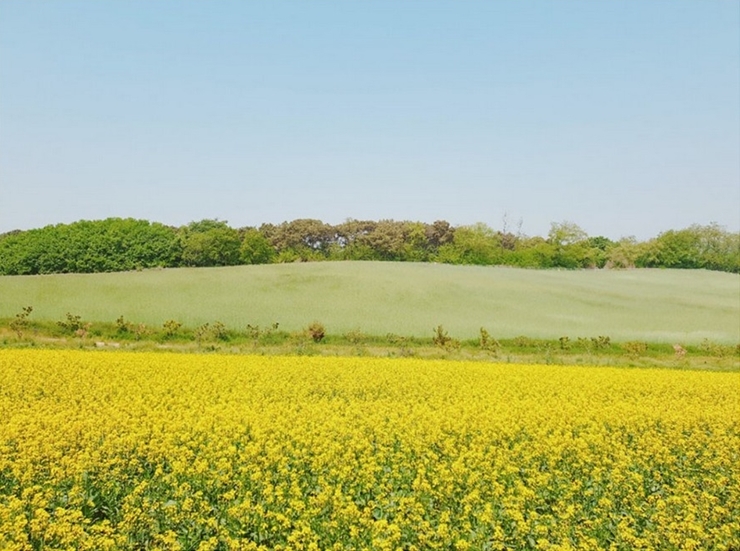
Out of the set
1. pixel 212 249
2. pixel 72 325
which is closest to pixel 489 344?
pixel 72 325

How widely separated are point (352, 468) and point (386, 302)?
33.8 meters

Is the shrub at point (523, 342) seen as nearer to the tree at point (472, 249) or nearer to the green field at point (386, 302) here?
the green field at point (386, 302)

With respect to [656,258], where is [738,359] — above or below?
below

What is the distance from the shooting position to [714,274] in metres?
76.1

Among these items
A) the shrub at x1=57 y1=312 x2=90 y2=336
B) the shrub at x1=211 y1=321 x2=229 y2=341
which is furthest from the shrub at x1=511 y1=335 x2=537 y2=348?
the shrub at x1=57 y1=312 x2=90 y2=336

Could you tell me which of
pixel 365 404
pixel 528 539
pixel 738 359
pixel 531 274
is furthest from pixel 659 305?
pixel 528 539

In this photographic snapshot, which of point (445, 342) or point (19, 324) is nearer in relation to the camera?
point (19, 324)

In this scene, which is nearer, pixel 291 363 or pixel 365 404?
pixel 365 404

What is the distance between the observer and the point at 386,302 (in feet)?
140

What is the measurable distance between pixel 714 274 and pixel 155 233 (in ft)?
227

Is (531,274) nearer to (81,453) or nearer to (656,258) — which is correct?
(656,258)

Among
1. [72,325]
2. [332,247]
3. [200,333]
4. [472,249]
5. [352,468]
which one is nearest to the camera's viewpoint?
[352,468]

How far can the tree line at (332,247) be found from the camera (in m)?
61.2

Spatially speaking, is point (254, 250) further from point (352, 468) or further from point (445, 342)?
point (352, 468)
